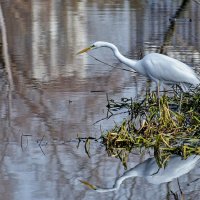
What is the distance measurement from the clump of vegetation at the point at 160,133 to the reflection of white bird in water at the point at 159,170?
0.19ft

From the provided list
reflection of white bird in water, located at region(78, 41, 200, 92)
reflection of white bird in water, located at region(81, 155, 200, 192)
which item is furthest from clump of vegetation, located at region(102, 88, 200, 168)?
reflection of white bird in water, located at region(78, 41, 200, 92)

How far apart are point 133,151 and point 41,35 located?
24.1ft

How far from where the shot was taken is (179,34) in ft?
46.5

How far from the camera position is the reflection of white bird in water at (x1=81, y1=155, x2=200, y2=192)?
244 inches

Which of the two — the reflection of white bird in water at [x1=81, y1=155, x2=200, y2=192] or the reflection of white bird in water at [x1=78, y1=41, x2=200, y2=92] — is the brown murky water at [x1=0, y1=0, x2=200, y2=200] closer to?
the reflection of white bird in water at [x1=81, y1=155, x2=200, y2=192]

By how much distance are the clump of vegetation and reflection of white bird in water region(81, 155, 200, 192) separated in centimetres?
6

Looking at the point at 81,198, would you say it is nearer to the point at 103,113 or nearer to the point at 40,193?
the point at 40,193

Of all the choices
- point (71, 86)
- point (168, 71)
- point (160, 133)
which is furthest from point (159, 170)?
point (71, 86)

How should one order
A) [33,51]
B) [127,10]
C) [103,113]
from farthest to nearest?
[127,10] < [33,51] < [103,113]

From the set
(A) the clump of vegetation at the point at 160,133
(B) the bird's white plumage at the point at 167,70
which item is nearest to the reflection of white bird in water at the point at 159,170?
(A) the clump of vegetation at the point at 160,133

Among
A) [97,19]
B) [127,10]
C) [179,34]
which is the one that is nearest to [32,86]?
[179,34]

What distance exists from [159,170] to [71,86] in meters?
3.55

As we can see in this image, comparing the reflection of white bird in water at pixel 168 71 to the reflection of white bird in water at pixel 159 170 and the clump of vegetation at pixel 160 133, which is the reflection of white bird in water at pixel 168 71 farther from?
the reflection of white bird in water at pixel 159 170

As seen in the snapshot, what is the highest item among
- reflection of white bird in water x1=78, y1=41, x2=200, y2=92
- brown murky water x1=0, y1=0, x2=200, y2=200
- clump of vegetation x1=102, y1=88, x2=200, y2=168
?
reflection of white bird in water x1=78, y1=41, x2=200, y2=92
